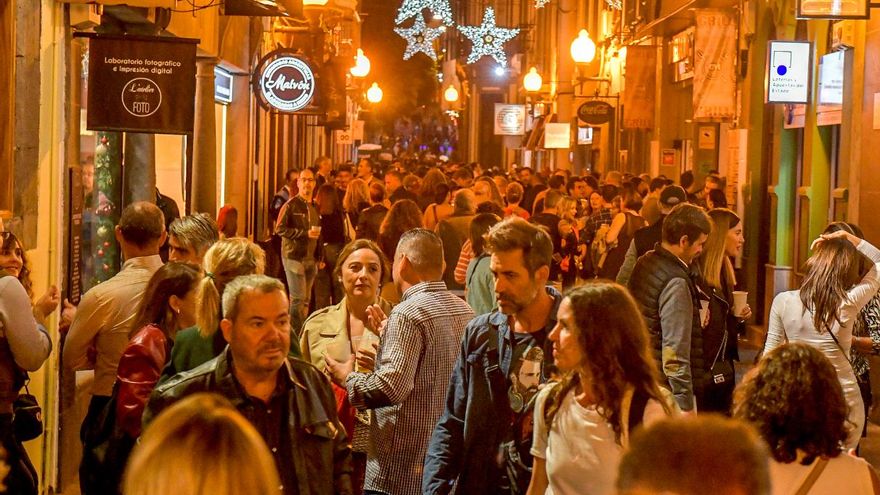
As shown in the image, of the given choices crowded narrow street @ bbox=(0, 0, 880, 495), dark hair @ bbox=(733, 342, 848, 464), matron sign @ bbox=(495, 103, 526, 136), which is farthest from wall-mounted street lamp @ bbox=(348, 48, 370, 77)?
dark hair @ bbox=(733, 342, 848, 464)

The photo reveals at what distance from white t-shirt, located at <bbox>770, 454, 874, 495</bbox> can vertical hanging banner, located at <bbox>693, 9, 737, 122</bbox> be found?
1665 cm

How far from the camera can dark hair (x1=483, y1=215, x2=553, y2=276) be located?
628 cm

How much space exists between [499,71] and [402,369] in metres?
72.5

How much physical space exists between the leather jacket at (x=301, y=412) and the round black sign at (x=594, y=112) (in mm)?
27982

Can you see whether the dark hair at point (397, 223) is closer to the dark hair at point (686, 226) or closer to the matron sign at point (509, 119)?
the dark hair at point (686, 226)

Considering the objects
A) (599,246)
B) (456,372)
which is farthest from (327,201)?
(456,372)

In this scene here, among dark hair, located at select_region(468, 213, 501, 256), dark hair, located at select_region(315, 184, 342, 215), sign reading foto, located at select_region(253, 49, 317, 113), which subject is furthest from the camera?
sign reading foto, located at select_region(253, 49, 317, 113)

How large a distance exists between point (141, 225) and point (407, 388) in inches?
89.3

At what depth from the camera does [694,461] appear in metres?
2.90

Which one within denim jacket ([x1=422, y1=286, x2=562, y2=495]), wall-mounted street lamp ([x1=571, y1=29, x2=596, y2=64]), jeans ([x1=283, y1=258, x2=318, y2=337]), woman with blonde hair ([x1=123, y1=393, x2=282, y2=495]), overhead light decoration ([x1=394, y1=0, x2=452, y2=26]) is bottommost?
jeans ([x1=283, y1=258, x2=318, y2=337])

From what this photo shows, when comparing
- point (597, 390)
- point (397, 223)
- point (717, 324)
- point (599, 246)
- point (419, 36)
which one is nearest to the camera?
point (597, 390)

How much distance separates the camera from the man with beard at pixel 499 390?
5.87 meters

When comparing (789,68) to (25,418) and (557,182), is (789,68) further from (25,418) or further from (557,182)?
(25,418)

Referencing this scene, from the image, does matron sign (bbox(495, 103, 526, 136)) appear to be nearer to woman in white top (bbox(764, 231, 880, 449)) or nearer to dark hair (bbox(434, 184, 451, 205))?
dark hair (bbox(434, 184, 451, 205))
